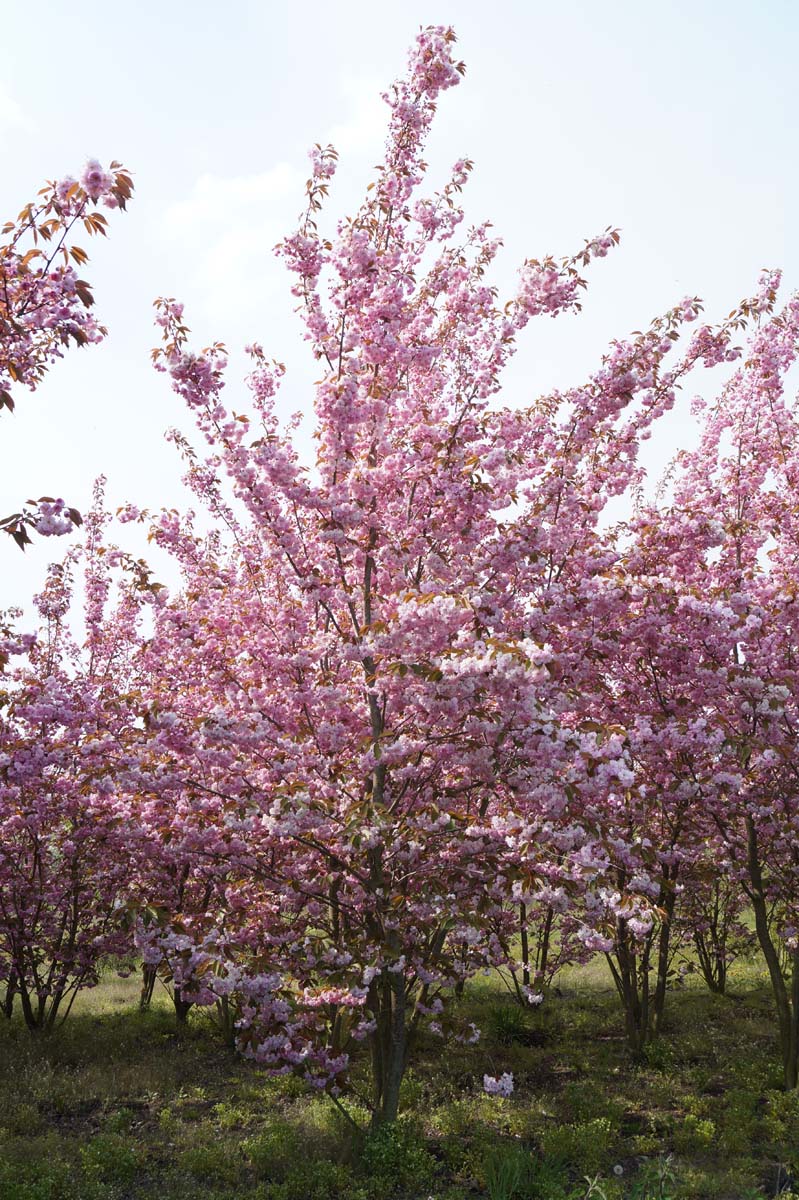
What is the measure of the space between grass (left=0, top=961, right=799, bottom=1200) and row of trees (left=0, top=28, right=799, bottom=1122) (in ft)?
2.38

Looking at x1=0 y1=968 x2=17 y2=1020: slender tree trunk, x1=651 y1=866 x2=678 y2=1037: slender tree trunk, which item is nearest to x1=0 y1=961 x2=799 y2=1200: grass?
x1=0 y1=968 x2=17 y2=1020: slender tree trunk

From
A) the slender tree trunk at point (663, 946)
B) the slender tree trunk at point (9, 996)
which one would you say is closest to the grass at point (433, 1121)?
the slender tree trunk at point (9, 996)

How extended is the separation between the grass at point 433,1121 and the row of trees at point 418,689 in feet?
2.38

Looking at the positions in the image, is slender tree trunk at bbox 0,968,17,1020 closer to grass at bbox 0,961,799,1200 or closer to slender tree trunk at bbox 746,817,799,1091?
grass at bbox 0,961,799,1200

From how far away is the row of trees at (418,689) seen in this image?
20.3 ft

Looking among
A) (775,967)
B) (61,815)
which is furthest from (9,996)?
(775,967)

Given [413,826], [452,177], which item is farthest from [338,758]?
[452,177]

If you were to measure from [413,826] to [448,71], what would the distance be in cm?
634

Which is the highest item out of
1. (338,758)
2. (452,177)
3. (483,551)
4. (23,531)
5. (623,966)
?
(452,177)

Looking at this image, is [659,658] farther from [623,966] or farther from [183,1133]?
[183,1133]

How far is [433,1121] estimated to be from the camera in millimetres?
7566

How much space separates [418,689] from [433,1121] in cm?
402

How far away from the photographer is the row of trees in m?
6.19

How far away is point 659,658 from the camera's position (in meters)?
8.24
